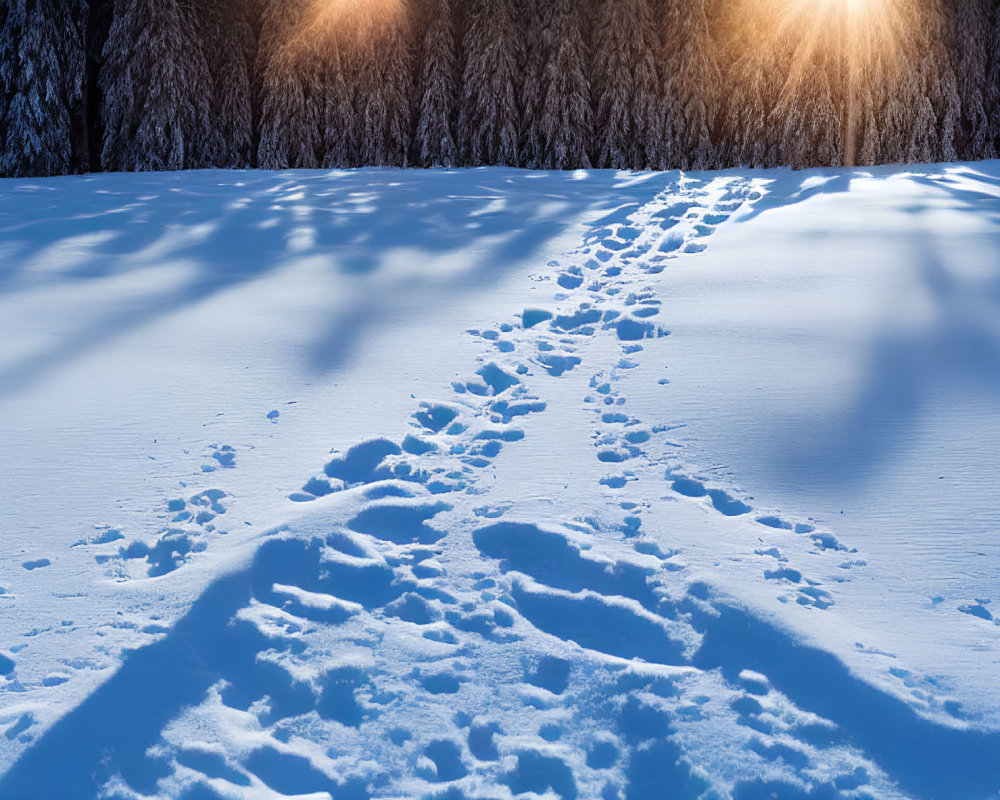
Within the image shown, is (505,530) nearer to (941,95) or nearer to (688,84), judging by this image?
(688,84)

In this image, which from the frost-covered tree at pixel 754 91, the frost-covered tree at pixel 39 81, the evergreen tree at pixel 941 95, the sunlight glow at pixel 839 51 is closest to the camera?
the sunlight glow at pixel 839 51

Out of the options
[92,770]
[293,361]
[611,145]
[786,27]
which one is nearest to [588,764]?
[92,770]

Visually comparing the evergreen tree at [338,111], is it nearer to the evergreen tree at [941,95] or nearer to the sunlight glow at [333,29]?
the sunlight glow at [333,29]

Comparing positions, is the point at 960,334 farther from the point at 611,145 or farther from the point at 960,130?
the point at 960,130

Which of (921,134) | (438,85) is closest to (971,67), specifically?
(921,134)

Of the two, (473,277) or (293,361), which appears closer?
(293,361)

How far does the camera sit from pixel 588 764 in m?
1.43

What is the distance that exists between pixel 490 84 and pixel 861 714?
1097 cm

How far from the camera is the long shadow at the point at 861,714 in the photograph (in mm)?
1380

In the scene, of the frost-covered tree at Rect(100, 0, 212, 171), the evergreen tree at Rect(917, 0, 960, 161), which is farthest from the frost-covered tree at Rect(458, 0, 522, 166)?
the evergreen tree at Rect(917, 0, 960, 161)

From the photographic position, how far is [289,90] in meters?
11.2

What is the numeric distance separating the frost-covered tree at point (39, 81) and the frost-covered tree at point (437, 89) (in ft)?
14.2

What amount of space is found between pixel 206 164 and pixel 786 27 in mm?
Result: 7565

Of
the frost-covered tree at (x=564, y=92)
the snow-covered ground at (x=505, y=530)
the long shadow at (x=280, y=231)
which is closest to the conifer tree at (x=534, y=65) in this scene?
the frost-covered tree at (x=564, y=92)
